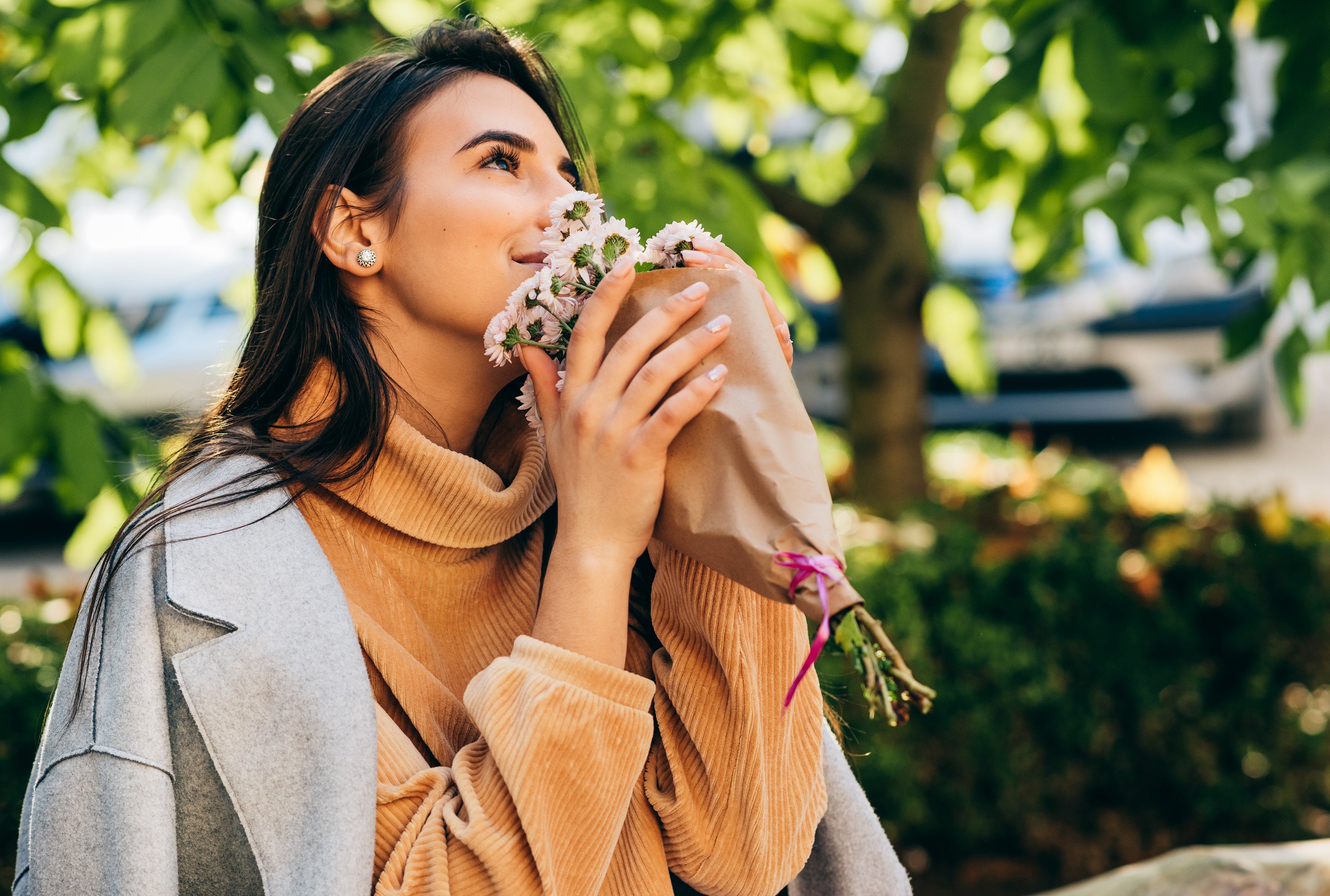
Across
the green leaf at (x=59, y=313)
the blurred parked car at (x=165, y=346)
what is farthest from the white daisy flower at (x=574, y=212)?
the blurred parked car at (x=165, y=346)

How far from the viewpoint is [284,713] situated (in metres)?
1.21

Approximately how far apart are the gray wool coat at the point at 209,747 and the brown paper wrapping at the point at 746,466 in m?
0.42

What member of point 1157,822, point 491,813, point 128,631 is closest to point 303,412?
point 128,631

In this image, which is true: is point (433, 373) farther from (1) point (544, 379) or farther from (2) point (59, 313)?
(2) point (59, 313)

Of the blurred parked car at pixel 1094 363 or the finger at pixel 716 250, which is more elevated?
the finger at pixel 716 250

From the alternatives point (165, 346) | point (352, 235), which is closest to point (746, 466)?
point (352, 235)

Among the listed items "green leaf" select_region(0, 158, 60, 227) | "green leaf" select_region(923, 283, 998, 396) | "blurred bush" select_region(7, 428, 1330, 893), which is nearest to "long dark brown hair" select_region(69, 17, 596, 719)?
"green leaf" select_region(0, 158, 60, 227)

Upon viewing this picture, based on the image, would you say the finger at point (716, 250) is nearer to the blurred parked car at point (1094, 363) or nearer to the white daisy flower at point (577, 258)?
the white daisy flower at point (577, 258)

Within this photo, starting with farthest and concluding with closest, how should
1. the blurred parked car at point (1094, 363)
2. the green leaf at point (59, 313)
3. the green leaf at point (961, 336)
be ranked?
the blurred parked car at point (1094, 363)
the green leaf at point (961, 336)
the green leaf at point (59, 313)

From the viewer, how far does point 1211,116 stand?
10.3 feet

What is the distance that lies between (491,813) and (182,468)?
0.61 meters

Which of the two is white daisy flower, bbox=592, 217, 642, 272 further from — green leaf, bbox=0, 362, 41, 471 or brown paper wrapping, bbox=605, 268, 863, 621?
green leaf, bbox=0, 362, 41, 471

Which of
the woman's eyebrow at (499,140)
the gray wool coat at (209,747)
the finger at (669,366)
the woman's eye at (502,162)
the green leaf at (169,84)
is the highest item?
the green leaf at (169,84)

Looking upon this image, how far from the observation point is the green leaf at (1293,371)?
3283mm
